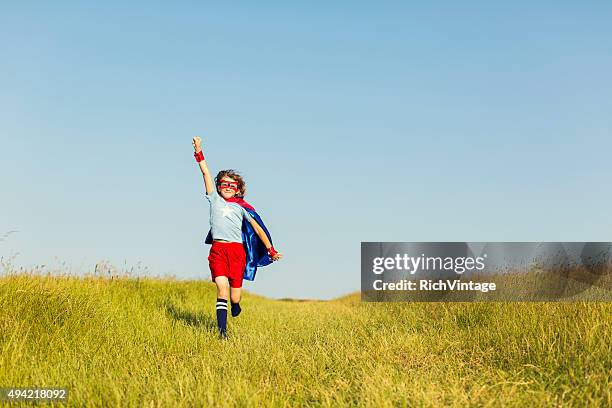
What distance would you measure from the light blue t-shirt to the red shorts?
105 millimetres

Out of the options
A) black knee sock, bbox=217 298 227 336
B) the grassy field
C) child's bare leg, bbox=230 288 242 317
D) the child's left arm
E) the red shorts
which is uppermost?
the child's left arm

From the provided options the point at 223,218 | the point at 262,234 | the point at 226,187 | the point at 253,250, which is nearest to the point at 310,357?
the point at 223,218

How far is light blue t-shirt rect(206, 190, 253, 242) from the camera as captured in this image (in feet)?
26.5

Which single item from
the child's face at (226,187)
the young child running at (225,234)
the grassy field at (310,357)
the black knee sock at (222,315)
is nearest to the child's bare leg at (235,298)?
the young child running at (225,234)

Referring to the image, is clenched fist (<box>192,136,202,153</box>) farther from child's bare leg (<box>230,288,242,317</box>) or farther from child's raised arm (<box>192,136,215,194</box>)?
child's bare leg (<box>230,288,242,317</box>)

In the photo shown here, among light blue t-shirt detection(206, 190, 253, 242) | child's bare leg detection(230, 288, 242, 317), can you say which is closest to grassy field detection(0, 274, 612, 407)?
child's bare leg detection(230, 288, 242, 317)

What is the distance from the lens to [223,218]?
811cm

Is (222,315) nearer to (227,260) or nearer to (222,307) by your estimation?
(222,307)

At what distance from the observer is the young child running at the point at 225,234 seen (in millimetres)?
7945

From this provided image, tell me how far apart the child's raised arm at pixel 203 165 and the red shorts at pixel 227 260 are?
0.79 meters

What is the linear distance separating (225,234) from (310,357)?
10.1 feet

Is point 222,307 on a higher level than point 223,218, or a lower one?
lower

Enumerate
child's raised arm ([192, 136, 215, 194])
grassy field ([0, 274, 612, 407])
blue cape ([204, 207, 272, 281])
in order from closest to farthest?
grassy field ([0, 274, 612, 407]) < child's raised arm ([192, 136, 215, 194]) < blue cape ([204, 207, 272, 281])

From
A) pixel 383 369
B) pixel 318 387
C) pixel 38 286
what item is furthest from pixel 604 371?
pixel 38 286
